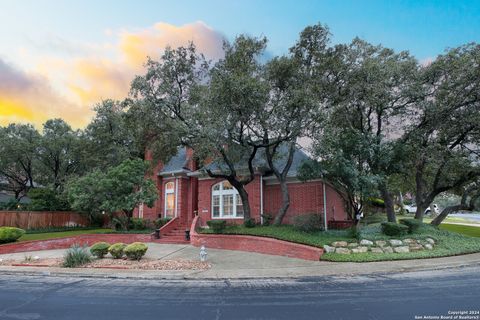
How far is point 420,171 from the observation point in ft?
59.6

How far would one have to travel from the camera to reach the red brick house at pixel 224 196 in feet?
64.0

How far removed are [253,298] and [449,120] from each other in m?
15.1

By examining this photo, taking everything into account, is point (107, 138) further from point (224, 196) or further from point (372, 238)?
point (372, 238)

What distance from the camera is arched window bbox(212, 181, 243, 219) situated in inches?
837

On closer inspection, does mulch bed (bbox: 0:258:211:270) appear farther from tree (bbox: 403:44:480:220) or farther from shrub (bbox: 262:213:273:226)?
tree (bbox: 403:44:480:220)

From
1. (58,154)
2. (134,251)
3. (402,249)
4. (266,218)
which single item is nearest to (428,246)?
(402,249)

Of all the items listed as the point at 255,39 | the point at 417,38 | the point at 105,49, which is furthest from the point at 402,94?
the point at 105,49

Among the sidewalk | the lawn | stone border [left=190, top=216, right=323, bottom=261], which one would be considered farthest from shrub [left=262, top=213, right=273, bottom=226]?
the sidewalk

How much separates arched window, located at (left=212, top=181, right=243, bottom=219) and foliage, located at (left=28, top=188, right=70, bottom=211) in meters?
14.1

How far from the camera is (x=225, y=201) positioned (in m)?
21.8

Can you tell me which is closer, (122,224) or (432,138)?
(432,138)

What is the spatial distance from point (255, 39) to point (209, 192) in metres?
10.8

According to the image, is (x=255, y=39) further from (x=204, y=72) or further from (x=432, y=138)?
(x=432, y=138)

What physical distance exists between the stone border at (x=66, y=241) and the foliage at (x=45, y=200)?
767cm
